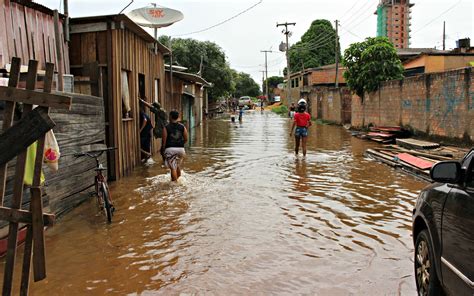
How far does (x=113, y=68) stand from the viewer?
10.1 metres

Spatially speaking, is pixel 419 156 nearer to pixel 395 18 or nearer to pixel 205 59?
pixel 205 59

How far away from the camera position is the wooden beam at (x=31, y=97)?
3363 millimetres

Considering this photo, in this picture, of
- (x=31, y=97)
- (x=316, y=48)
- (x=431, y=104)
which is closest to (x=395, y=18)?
(x=316, y=48)

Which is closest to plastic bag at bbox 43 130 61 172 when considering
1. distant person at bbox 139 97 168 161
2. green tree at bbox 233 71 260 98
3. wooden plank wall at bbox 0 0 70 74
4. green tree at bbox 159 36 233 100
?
wooden plank wall at bbox 0 0 70 74

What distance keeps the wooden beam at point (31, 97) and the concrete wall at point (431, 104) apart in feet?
44.1

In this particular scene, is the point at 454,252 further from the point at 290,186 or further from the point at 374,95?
the point at 374,95

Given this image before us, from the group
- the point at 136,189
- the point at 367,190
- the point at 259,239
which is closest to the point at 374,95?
the point at 367,190

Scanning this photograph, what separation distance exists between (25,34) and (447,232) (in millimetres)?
7474

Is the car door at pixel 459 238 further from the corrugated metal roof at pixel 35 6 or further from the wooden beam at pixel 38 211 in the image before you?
the corrugated metal roof at pixel 35 6

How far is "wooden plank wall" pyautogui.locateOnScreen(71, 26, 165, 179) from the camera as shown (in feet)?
33.2

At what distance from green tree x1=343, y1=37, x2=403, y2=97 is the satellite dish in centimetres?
1270

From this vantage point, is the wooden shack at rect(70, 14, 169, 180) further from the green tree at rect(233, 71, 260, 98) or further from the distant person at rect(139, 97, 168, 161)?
the green tree at rect(233, 71, 260, 98)

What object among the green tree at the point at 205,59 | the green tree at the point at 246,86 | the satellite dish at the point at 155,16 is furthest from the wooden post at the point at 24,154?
the green tree at the point at 246,86

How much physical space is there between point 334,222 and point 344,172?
195 inches
